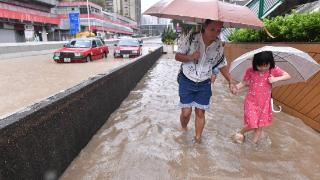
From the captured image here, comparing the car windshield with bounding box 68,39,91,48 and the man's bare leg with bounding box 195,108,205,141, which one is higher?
the car windshield with bounding box 68,39,91,48

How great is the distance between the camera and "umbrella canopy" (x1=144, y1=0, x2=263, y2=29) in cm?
400

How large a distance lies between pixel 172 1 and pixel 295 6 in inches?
547

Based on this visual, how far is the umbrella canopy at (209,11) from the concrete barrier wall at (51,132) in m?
1.62

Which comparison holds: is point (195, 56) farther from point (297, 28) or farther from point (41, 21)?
point (41, 21)

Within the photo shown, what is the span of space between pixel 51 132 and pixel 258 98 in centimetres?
272

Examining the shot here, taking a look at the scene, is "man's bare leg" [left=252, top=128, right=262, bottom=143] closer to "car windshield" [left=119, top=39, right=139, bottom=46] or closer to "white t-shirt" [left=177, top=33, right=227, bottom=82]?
A: "white t-shirt" [left=177, top=33, right=227, bottom=82]

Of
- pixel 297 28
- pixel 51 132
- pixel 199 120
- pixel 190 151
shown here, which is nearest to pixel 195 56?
pixel 199 120

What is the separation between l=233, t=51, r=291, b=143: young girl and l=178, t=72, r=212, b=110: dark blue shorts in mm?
443

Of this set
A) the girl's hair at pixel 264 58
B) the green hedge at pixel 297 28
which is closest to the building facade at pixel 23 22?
the green hedge at pixel 297 28

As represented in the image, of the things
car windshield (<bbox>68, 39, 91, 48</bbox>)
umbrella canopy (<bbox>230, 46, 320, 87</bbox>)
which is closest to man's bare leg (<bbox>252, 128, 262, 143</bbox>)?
umbrella canopy (<bbox>230, 46, 320, 87</bbox>)

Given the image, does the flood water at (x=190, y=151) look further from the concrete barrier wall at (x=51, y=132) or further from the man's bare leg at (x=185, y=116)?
the concrete barrier wall at (x=51, y=132)

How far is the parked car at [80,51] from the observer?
21531 mm

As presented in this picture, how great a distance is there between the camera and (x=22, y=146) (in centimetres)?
295

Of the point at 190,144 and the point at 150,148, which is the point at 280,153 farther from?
the point at 150,148
